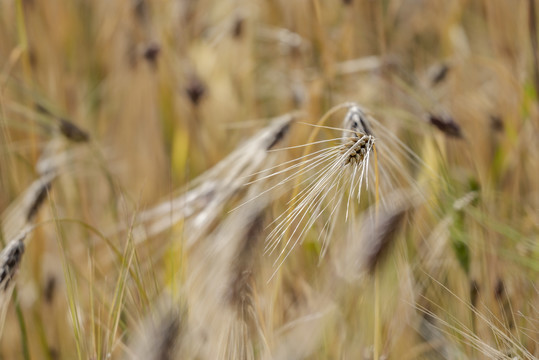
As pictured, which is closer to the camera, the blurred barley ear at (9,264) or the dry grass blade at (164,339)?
the dry grass blade at (164,339)

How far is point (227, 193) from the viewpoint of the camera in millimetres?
786

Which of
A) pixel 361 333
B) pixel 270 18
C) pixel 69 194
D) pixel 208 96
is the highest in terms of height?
pixel 270 18

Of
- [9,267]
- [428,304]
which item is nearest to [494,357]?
[428,304]

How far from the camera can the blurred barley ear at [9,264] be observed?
0.64m

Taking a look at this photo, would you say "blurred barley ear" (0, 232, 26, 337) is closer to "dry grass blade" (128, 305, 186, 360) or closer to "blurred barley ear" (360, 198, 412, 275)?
"dry grass blade" (128, 305, 186, 360)

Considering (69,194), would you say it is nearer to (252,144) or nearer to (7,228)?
(7,228)

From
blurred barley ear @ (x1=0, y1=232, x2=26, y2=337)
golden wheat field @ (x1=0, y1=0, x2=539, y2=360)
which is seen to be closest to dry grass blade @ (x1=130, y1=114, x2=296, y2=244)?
golden wheat field @ (x1=0, y1=0, x2=539, y2=360)

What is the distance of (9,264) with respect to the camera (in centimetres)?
65

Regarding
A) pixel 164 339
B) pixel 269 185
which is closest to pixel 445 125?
pixel 269 185

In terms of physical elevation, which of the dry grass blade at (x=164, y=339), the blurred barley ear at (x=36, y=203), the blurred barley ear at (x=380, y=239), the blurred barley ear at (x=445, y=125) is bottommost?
the dry grass blade at (x=164, y=339)

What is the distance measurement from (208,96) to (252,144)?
577 mm

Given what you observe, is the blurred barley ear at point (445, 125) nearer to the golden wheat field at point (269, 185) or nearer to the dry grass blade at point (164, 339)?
the golden wheat field at point (269, 185)

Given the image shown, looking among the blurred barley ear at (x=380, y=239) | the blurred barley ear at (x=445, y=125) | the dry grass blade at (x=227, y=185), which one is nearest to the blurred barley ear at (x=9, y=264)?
the dry grass blade at (x=227, y=185)

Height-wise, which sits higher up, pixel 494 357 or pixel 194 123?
pixel 194 123
